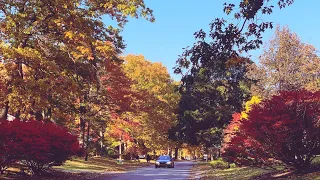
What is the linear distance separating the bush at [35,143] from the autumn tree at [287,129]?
27.6 feet

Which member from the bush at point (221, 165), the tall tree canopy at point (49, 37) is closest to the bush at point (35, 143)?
the tall tree canopy at point (49, 37)

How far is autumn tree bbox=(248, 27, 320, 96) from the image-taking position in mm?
44156

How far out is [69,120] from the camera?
131ft

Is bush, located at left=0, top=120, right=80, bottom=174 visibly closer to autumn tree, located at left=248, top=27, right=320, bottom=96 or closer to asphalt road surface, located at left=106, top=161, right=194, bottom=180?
asphalt road surface, located at left=106, top=161, right=194, bottom=180

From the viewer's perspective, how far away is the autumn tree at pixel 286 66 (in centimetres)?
4416

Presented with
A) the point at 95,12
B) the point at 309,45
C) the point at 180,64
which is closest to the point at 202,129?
the point at 309,45

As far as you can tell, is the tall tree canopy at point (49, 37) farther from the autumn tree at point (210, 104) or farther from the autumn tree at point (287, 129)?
the autumn tree at point (210, 104)

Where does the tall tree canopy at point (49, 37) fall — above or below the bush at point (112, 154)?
above

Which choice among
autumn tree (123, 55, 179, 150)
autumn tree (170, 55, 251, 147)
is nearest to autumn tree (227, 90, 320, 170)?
autumn tree (170, 55, 251, 147)

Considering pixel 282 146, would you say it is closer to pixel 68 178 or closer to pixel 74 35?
pixel 74 35

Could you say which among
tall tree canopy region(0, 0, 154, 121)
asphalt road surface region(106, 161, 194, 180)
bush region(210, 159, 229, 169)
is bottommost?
asphalt road surface region(106, 161, 194, 180)

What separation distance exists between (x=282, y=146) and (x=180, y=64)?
17.9ft

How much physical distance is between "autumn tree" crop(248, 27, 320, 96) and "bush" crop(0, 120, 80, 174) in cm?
3161

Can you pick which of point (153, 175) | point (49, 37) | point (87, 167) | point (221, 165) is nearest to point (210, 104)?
point (221, 165)
